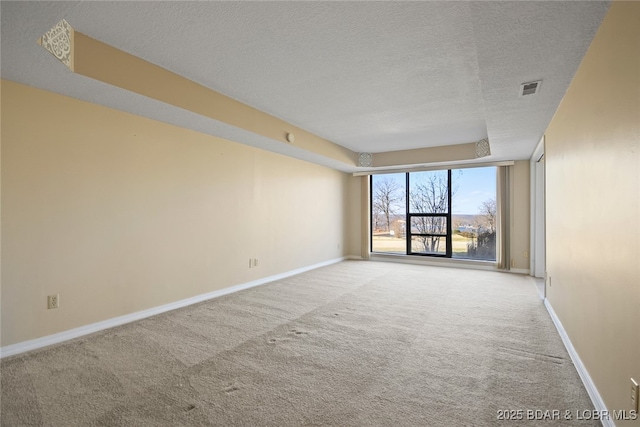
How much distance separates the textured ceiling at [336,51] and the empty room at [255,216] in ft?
0.07

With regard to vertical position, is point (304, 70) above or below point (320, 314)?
above

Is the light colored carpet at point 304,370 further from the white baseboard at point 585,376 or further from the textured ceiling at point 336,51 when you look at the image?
the textured ceiling at point 336,51

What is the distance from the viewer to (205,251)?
4.08 metres

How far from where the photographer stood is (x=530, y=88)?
100 inches

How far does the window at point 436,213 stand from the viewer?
21.0 feet

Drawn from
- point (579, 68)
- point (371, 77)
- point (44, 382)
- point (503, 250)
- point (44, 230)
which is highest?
point (371, 77)

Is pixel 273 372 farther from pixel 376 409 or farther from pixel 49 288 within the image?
pixel 49 288

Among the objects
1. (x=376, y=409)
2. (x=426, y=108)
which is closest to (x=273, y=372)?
(x=376, y=409)

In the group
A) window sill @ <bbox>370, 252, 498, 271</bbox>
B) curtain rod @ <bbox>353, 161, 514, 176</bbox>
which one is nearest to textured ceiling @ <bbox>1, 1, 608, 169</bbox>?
curtain rod @ <bbox>353, 161, 514, 176</bbox>

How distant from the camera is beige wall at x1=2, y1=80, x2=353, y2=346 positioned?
2.52 m

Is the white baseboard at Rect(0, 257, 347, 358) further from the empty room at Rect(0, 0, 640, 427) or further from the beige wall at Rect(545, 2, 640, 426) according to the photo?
the beige wall at Rect(545, 2, 640, 426)

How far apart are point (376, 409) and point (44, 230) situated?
3034 millimetres

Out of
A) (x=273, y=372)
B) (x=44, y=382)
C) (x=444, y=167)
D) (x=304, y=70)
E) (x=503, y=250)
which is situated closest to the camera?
(x=44, y=382)

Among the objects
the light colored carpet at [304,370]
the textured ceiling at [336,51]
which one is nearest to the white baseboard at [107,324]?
the light colored carpet at [304,370]
